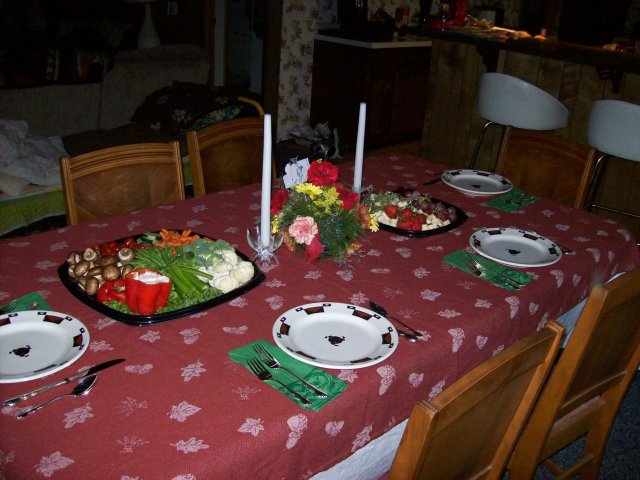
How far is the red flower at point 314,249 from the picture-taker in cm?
153

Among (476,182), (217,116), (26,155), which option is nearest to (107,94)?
(217,116)

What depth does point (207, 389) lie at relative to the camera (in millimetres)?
1111

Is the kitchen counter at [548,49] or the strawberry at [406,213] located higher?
the kitchen counter at [548,49]

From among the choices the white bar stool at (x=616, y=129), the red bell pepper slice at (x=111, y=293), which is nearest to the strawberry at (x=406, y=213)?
the red bell pepper slice at (x=111, y=293)

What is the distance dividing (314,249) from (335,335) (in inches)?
11.8

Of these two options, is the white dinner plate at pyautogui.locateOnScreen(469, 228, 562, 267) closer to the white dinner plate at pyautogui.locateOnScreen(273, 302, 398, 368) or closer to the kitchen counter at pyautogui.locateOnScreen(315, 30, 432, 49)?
the white dinner plate at pyautogui.locateOnScreen(273, 302, 398, 368)

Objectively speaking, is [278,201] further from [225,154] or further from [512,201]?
[512,201]

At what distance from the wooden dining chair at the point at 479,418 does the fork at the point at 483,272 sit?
0.44 m

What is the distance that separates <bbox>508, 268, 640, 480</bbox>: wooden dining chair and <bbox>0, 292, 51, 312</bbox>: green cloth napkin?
1.08 m

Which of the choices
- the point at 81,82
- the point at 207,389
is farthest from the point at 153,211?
the point at 81,82

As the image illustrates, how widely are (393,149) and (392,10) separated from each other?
1304 millimetres

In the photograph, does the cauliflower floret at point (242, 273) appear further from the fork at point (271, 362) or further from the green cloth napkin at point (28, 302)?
the green cloth napkin at point (28, 302)

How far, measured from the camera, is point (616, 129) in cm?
282

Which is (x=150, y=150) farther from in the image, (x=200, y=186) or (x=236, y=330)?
(x=236, y=330)
